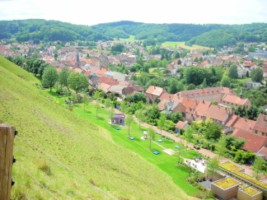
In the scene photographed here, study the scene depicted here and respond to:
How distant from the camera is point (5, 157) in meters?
4.84

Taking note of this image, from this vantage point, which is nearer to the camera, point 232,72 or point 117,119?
point 117,119

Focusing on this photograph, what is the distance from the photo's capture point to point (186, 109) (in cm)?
5566

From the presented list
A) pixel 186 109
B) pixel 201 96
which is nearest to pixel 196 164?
pixel 186 109

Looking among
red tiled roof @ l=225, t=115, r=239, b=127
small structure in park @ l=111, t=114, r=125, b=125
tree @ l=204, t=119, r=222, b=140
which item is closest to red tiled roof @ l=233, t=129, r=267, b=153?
tree @ l=204, t=119, r=222, b=140

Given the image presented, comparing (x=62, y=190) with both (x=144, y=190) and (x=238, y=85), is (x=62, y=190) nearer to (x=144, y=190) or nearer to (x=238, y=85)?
(x=144, y=190)

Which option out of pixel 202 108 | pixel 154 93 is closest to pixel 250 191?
pixel 202 108

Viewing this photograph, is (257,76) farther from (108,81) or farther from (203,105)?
(108,81)

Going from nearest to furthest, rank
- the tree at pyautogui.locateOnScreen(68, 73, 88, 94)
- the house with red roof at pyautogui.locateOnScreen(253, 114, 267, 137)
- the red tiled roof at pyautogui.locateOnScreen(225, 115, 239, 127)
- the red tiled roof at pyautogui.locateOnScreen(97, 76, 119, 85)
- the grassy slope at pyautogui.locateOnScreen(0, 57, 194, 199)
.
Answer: the grassy slope at pyautogui.locateOnScreen(0, 57, 194, 199)
the house with red roof at pyautogui.locateOnScreen(253, 114, 267, 137)
the red tiled roof at pyautogui.locateOnScreen(225, 115, 239, 127)
the tree at pyautogui.locateOnScreen(68, 73, 88, 94)
the red tiled roof at pyautogui.locateOnScreen(97, 76, 119, 85)

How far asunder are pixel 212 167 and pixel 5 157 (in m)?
27.2

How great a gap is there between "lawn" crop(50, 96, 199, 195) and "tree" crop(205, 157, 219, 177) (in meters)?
2.54

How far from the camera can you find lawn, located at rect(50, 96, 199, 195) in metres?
30.3

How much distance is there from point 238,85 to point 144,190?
7434 centimetres

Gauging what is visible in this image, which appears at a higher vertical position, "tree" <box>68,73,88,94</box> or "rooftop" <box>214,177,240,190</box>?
"tree" <box>68,73,88,94</box>

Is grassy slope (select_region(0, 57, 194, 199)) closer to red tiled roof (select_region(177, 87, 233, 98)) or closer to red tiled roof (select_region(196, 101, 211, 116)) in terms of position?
red tiled roof (select_region(196, 101, 211, 116))
